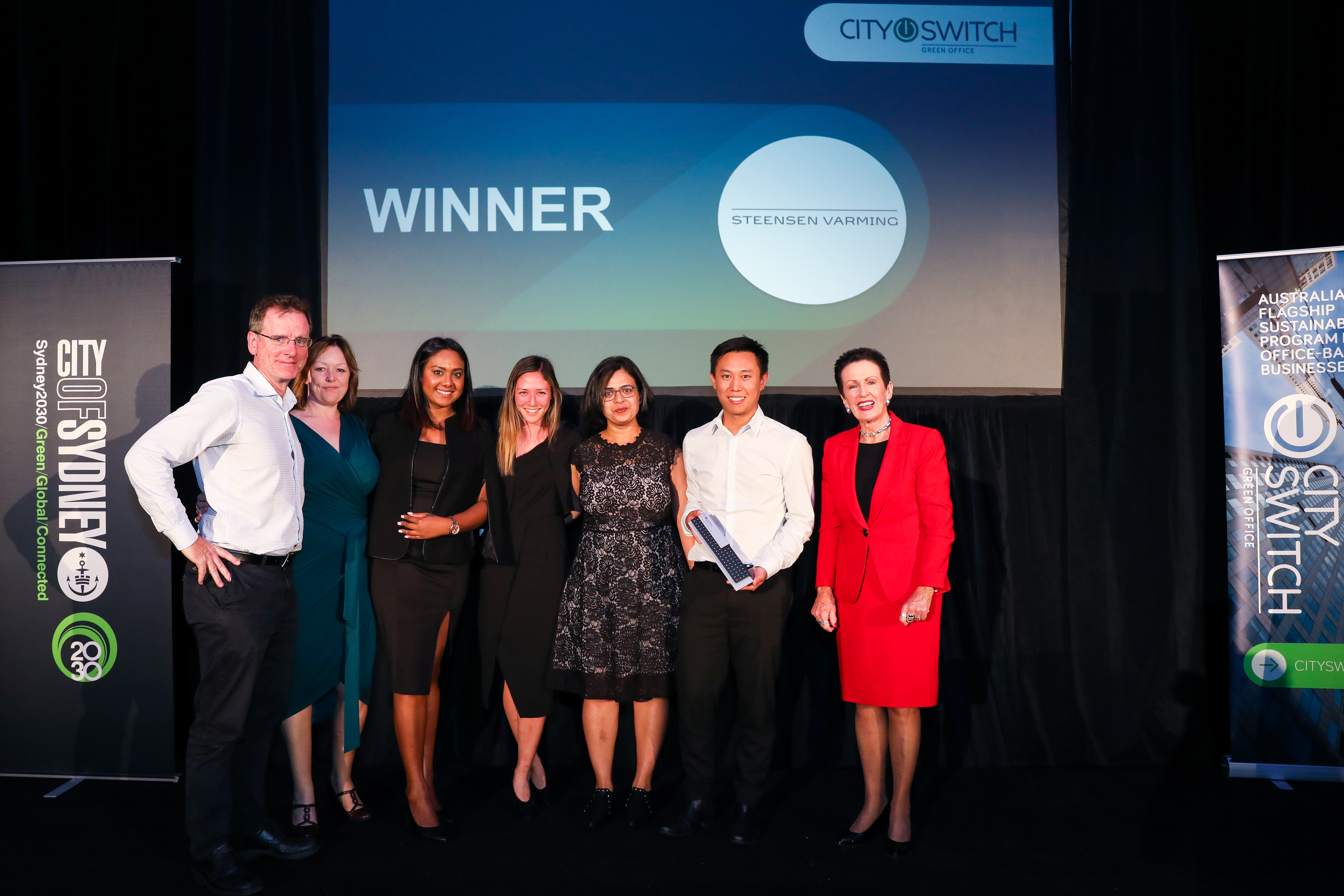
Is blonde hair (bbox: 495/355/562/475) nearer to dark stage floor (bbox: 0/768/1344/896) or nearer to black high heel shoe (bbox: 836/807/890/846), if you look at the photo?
dark stage floor (bbox: 0/768/1344/896)

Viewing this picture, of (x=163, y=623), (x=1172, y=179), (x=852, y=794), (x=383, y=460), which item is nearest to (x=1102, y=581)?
(x=852, y=794)

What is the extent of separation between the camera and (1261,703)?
10.8 ft

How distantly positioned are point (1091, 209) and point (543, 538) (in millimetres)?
2774

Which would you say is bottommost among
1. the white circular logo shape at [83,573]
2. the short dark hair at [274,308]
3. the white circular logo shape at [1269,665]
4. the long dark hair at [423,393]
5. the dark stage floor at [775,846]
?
the dark stage floor at [775,846]

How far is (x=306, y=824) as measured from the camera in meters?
2.77

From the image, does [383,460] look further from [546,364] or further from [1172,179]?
[1172,179]

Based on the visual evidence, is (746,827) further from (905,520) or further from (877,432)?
(877,432)

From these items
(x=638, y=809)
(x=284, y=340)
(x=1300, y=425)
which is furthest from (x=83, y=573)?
(x=1300, y=425)

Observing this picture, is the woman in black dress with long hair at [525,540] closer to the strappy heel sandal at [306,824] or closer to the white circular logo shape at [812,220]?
the strappy heel sandal at [306,824]

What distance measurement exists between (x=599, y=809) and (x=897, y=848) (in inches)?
39.8

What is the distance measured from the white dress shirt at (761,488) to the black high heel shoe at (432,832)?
1250mm

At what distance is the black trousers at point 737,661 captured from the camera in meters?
2.77

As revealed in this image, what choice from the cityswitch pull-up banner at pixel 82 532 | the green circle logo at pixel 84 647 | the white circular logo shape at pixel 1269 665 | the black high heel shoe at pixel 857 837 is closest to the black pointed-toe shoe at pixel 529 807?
the black high heel shoe at pixel 857 837

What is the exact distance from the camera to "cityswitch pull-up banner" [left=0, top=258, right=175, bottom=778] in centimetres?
316
